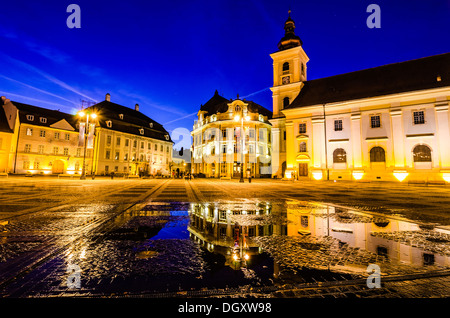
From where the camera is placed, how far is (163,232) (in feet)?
12.2

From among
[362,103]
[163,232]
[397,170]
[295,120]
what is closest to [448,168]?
[397,170]

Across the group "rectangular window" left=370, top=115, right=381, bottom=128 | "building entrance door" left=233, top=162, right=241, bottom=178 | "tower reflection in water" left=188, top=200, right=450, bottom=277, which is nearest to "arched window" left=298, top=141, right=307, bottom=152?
"rectangular window" left=370, top=115, right=381, bottom=128

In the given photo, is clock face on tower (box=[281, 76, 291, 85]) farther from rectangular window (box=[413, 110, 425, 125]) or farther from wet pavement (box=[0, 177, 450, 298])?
wet pavement (box=[0, 177, 450, 298])

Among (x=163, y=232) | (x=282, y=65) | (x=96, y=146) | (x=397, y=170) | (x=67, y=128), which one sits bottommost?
(x=163, y=232)

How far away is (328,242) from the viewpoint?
10.5ft

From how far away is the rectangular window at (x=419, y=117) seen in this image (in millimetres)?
27650

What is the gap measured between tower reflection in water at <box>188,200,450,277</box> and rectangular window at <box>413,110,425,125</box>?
103 ft

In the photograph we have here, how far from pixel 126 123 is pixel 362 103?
166ft

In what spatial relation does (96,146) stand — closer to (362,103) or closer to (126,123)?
(126,123)

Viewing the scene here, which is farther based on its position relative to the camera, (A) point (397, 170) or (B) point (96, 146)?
(B) point (96, 146)

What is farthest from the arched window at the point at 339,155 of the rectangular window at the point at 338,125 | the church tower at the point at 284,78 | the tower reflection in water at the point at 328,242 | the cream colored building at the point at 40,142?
the cream colored building at the point at 40,142

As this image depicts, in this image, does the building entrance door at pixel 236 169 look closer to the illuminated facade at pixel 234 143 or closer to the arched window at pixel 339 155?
the illuminated facade at pixel 234 143

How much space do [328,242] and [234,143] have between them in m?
44.3
